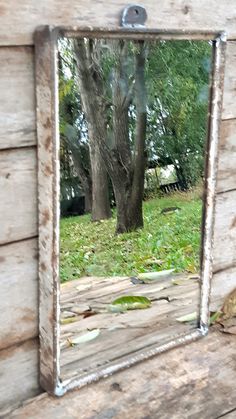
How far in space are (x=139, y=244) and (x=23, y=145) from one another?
0.34 meters

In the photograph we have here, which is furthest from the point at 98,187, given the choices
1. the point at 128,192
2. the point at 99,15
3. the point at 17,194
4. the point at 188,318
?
the point at 188,318

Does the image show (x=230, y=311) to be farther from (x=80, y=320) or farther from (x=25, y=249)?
(x=25, y=249)

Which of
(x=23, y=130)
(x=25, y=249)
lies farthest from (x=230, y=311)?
(x=23, y=130)

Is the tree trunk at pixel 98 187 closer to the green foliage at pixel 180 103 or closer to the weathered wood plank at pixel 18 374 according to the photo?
the green foliage at pixel 180 103

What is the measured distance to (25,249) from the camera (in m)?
1.08

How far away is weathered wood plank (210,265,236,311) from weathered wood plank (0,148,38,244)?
49 cm

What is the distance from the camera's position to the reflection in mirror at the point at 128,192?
1113 millimetres

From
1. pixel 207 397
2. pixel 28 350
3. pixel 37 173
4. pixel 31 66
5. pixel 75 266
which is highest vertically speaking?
pixel 31 66

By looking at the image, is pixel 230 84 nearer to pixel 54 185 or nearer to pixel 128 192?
pixel 128 192

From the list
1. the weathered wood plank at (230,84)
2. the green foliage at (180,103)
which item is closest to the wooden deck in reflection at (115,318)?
the green foliage at (180,103)

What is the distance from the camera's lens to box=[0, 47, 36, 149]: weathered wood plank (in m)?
0.98

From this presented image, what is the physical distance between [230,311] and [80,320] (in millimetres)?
376

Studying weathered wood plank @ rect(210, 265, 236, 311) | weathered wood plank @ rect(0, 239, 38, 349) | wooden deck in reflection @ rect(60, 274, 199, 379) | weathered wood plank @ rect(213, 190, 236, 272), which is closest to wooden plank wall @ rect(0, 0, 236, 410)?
weathered wood plank @ rect(0, 239, 38, 349)

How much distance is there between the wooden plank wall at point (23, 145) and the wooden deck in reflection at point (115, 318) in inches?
4.0
